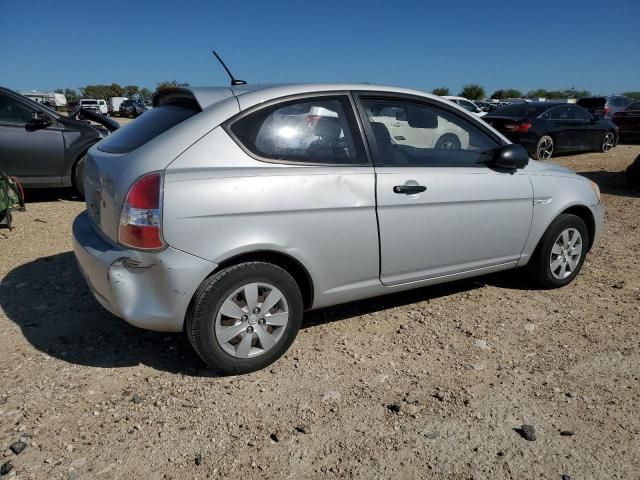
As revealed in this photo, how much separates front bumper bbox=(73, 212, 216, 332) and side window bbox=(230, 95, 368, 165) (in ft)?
2.50

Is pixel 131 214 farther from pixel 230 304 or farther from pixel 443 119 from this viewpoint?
pixel 443 119

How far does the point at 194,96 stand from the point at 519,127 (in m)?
10.9

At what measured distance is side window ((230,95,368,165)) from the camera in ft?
10.0

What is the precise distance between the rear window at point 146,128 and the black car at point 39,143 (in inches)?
147

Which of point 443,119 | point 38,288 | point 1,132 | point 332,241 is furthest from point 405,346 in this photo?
point 1,132

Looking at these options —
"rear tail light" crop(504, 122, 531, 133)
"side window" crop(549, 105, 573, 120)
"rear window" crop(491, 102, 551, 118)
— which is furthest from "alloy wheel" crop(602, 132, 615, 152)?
"rear tail light" crop(504, 122, 531, 133)

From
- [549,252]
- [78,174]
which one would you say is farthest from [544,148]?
[78,174]

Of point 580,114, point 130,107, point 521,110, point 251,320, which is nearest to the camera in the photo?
point 251,320

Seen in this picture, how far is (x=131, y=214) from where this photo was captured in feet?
9.16

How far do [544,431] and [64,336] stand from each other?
301 centimetres

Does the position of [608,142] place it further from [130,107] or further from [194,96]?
[130,107]

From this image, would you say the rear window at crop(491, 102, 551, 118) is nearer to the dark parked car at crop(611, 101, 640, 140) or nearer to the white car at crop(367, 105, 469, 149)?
the dark parked car at crop(611, 101, 640, 140)

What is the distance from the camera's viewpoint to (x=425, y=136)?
3.77 metres

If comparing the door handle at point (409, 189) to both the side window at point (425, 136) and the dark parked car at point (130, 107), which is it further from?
the dark parked car at point (130, 107)
